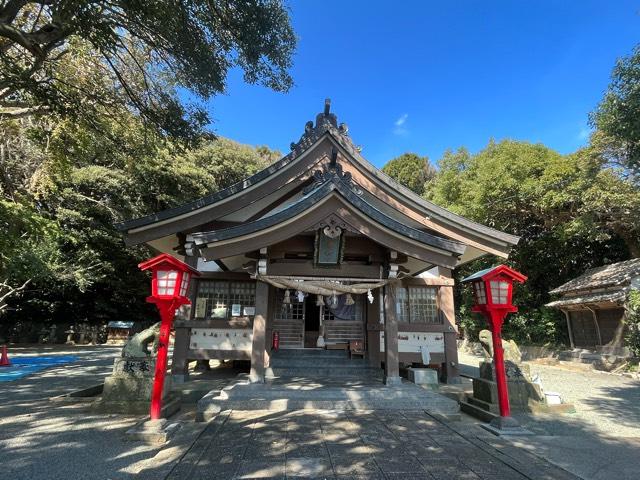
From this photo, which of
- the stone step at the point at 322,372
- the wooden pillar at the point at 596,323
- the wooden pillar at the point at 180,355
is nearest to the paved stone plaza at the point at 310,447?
the wooden pillar at the point at 180,355

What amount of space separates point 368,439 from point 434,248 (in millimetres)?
3842

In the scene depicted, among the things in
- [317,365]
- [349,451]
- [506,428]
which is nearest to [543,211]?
[317,365]

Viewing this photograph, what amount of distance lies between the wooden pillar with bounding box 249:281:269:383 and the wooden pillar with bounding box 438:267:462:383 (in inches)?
208

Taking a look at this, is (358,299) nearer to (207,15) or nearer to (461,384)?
(461,384)

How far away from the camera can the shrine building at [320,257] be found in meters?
7.07

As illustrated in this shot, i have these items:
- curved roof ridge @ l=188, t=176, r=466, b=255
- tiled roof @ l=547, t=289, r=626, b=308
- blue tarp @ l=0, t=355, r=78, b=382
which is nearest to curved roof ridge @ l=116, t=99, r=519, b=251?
curved roof ridge @ l=188, t=176, r=466, b=255

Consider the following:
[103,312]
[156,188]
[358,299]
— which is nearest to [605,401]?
[358,299]

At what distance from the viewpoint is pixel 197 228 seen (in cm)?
958

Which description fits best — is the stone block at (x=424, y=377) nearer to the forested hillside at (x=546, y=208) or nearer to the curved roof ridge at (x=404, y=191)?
the curved roof ridge at (x=404, y=191)

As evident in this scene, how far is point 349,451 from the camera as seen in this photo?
462cm

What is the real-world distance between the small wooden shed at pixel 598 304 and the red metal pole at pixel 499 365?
41.2 feet

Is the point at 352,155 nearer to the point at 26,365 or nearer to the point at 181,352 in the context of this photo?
the point at 181,352

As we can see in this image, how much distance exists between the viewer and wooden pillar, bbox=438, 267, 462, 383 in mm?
9578

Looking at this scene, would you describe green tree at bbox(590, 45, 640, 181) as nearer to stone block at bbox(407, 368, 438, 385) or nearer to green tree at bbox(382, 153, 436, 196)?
stone block at bbox(407, 368, 438, 385)
